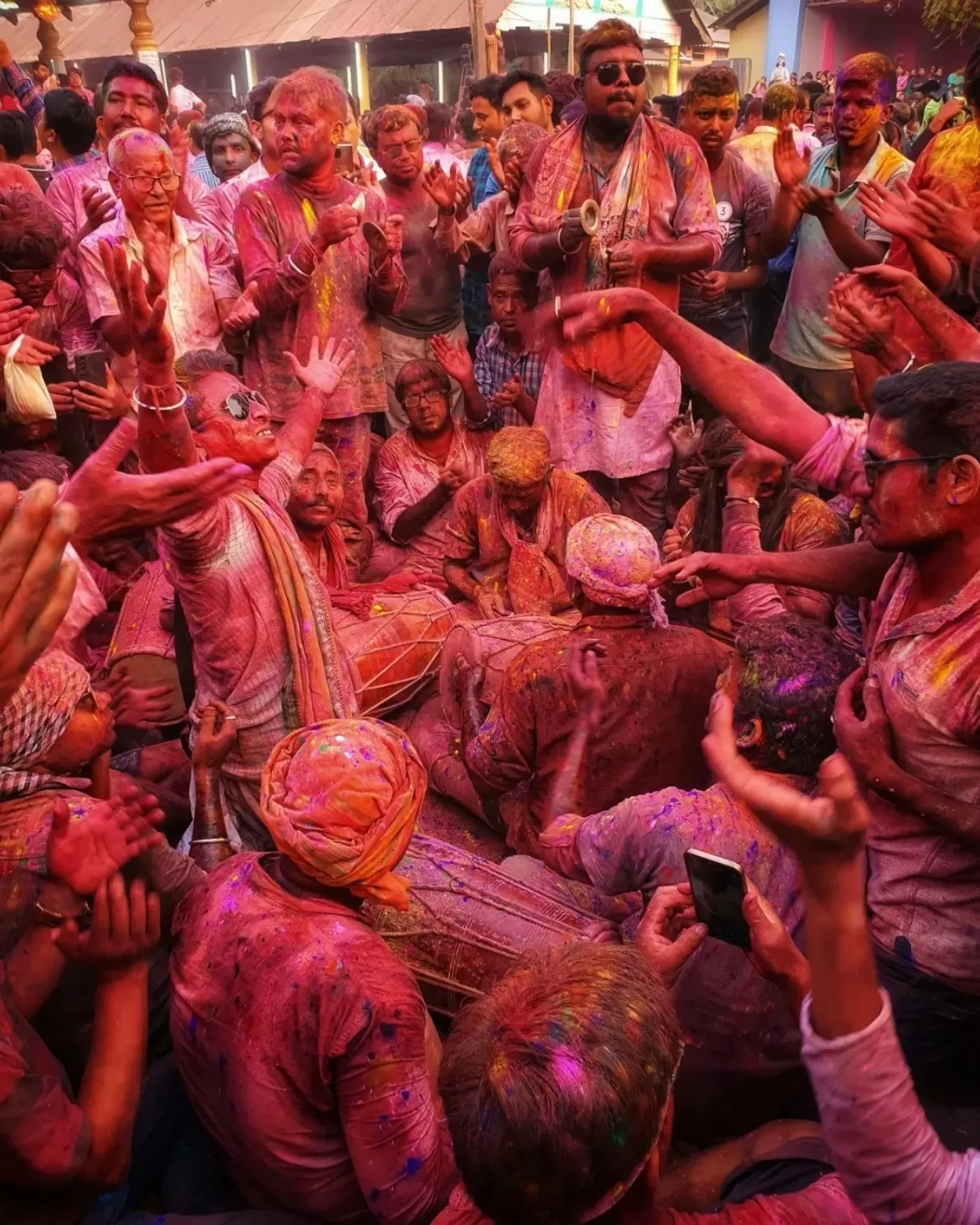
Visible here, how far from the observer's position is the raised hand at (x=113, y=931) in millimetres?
2020

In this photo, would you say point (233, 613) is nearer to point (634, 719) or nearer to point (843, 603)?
point (634, 719)

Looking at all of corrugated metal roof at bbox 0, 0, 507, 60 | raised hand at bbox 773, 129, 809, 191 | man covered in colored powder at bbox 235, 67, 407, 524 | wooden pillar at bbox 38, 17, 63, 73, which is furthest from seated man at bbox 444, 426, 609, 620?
corrugated metal roof at bbox 0, 0, 507, 60

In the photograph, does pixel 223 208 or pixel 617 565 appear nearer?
pixel 617 565

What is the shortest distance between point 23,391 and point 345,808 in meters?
3.58

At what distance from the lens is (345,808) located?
6.98 ft

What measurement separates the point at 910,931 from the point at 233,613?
2.15 metres

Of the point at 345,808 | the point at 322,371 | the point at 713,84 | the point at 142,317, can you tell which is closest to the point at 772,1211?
the point at 345,808

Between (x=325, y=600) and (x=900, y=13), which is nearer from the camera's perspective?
(x=325, y=600)

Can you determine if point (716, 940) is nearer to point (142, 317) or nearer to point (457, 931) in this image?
point (457, 931)

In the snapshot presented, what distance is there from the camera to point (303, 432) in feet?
13.4

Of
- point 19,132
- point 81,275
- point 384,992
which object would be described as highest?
point 19,132

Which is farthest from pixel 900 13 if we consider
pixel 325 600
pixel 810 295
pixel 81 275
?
pixel 325 600

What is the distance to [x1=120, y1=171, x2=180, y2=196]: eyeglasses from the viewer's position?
5148mm

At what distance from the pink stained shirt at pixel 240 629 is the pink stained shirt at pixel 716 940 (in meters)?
1.34
